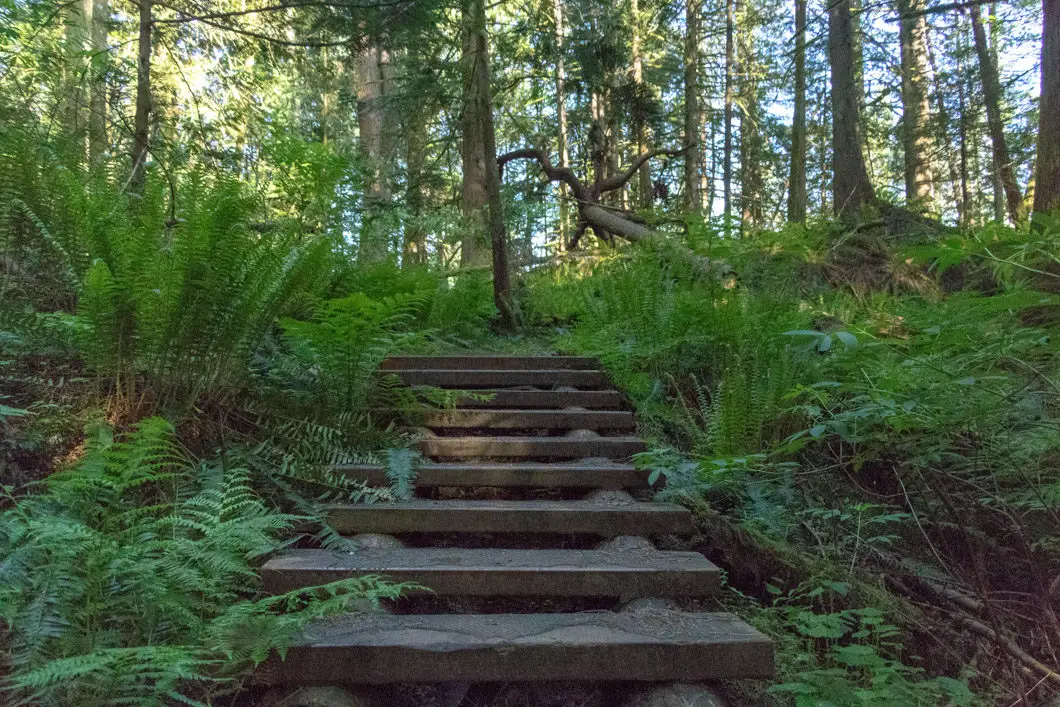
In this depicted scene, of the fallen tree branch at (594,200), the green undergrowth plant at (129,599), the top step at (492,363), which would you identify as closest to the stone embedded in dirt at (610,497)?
the green undergrowth plant at (129,599)

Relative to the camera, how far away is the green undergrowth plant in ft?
4.47

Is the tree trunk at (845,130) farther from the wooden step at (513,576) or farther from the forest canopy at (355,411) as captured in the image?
the wooden step at (513,576)

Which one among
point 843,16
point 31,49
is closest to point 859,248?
point 843,16

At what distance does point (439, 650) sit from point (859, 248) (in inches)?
256

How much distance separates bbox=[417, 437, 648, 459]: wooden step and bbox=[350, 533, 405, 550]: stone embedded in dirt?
73cm

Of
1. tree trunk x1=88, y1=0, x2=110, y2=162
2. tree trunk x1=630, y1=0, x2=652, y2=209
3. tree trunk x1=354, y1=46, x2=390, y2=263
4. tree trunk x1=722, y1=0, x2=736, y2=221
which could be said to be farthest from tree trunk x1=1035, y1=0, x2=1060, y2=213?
tree trunk x1=722, y1=0, x2=736, y2=221

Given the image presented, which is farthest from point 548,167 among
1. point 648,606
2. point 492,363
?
point 648,606

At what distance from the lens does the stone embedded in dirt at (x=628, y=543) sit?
8.00 feet

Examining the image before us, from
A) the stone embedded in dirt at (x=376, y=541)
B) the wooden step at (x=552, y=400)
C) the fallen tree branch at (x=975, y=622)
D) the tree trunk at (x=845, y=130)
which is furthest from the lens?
the tree trunk at (x=845, y=130)

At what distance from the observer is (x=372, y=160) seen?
30.0ft

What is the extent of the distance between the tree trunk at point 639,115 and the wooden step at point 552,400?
7190 millimetres

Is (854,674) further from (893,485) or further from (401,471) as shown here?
(401,471)

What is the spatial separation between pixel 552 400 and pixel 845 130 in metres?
6.67

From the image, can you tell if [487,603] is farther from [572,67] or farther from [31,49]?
[572,67]
